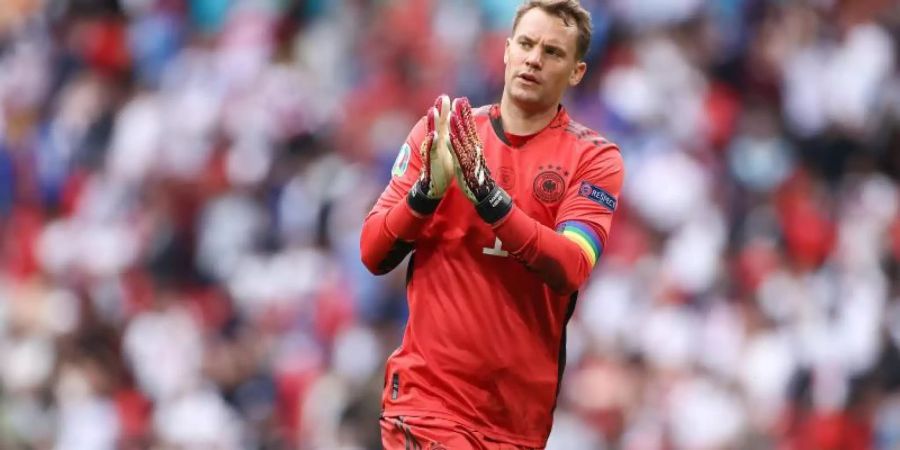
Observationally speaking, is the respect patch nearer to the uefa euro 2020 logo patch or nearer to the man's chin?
the man's chin

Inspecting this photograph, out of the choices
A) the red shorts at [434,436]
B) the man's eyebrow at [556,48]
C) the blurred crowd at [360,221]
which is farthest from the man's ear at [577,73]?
the blurred crowd at [360,221]

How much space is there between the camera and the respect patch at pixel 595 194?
5699 millimetres

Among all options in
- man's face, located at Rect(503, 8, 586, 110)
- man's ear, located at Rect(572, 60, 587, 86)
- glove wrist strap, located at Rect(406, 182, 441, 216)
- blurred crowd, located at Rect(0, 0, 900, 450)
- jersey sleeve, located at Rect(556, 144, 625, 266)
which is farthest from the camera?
blurred crowd, located at Rect(0, 0, 900, 450)

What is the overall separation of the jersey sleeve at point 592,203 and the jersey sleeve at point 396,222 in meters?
0.46

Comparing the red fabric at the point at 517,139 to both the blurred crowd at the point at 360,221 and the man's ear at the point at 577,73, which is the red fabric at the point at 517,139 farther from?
the blurred crowd at the point at 360,221

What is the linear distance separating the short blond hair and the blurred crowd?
4576mm

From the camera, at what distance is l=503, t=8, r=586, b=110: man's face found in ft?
18.7

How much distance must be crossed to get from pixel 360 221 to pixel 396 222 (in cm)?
660

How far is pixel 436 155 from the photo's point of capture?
5414mm

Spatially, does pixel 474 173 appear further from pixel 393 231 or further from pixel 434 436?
pixel 434 436

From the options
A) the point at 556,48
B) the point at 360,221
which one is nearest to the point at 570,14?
the point at 556,48

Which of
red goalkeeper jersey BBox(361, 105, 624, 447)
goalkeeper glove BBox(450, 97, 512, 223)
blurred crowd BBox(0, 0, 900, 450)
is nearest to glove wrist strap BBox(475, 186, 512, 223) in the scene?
goalkeeper glove BBox(450, 97, 512, 223)

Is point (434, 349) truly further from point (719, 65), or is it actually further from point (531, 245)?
point (719, 65)

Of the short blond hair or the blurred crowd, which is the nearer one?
the short blond hair
